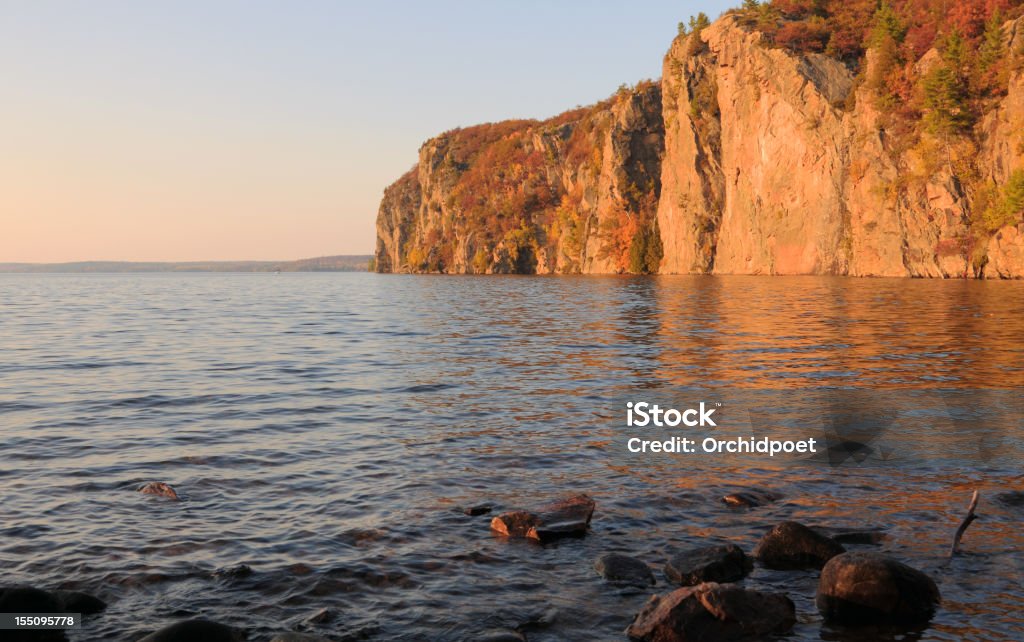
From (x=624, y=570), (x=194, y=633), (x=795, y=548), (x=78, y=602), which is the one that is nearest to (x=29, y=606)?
(x=78, y=602)

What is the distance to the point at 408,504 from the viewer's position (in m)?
10.4

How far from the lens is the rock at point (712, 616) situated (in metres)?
6.51

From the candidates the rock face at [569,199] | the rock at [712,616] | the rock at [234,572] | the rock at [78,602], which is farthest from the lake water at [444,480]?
the rock face at [569,199]

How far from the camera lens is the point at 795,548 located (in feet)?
26.9

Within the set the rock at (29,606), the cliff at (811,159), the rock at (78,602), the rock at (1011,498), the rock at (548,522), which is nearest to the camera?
the rock at (29,606)

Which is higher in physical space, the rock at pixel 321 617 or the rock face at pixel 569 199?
the rock face at pixel 569 199

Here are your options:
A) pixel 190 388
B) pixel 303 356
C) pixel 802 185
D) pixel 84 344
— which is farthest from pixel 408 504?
pixel 802 185

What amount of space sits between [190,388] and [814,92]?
88010 millimetres

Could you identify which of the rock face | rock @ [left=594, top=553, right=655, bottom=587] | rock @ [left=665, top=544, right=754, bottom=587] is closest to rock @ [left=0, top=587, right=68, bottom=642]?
rock @ [left=594, top=553, right=655, bottom=587]

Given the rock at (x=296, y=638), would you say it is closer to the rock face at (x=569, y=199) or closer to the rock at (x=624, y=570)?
the rock at (x=624, y=570)

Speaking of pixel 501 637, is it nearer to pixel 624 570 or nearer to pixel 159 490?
pixel 624 570

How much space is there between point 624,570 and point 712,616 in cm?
136

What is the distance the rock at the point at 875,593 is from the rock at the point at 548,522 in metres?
2.87

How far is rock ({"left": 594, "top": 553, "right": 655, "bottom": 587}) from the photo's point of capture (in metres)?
7.74
